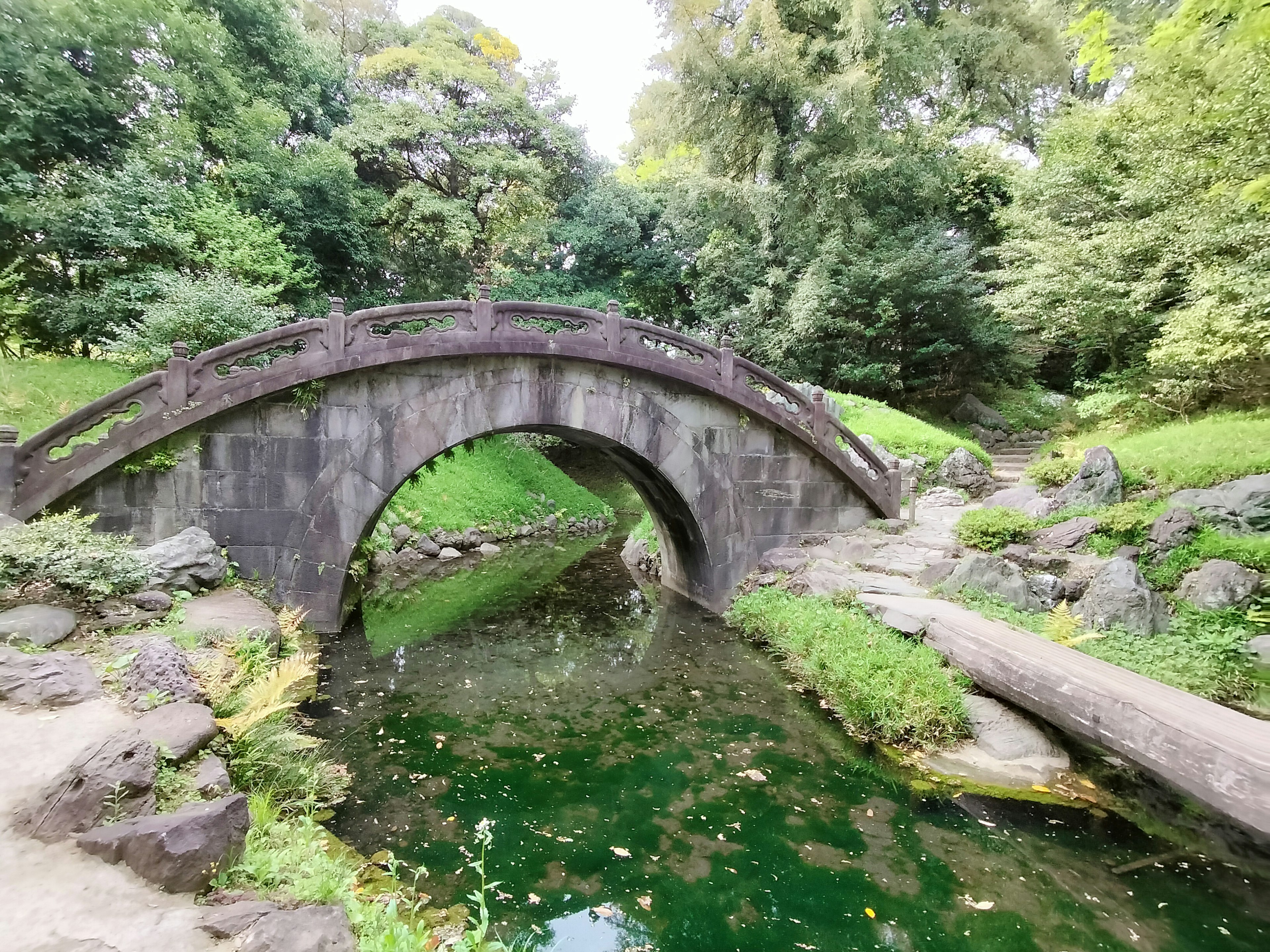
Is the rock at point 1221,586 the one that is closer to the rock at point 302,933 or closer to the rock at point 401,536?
the rock at point 302,933

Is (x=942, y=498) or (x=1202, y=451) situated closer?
(x=1202, y=451)

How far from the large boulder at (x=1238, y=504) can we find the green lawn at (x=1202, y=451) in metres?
0.34

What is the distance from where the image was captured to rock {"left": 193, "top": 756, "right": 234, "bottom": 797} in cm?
328

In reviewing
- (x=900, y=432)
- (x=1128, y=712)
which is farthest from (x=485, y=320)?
(x=900, y=432)

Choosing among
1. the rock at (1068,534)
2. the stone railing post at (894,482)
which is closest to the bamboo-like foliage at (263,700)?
the rock at (1068,534)

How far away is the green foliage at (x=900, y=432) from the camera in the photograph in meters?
14.3

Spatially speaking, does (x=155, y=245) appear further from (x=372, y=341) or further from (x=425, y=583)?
(x=425, y=583)

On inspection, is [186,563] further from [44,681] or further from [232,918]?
[232,918]

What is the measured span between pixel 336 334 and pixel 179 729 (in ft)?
18.2

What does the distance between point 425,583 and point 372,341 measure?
232 inches

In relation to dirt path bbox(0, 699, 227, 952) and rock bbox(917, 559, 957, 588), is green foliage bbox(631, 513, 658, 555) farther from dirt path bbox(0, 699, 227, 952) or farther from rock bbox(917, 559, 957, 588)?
dirt path bbox(0, 699, 227, 952)

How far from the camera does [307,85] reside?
1762 cm

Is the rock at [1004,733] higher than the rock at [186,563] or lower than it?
lower

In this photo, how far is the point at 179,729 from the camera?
3.62 meters
